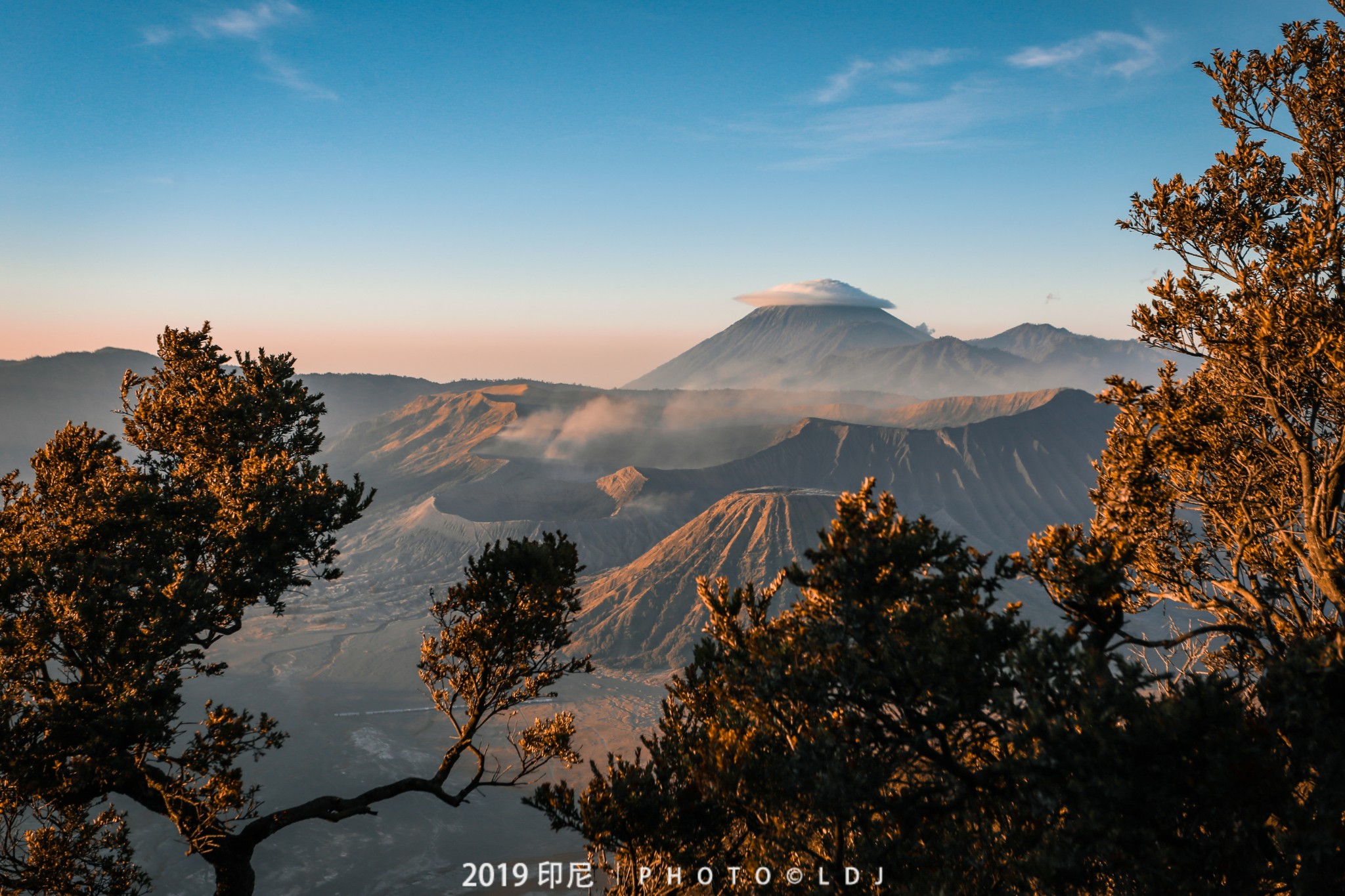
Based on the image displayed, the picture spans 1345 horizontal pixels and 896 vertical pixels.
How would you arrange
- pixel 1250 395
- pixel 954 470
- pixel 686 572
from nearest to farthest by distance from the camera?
pixel 1250 395 < pixel 686 572 < pixel 954 470

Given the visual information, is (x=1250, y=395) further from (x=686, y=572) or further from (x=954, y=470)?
(x=954, y=470)

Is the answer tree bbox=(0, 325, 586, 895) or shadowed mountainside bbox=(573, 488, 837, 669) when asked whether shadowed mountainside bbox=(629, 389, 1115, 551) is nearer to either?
shadowed mountainside bbox=(573, 488, 837, 669)

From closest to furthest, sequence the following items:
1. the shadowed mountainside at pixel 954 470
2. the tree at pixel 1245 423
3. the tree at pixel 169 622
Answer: the tree at pixel 1245 423 → the tree at pixel 169 622 → the shadowed mountainside at pixel 954 470

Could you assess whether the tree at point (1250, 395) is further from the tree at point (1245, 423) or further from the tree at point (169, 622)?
the tree at point (169, 622)

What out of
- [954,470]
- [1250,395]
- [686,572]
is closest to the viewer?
[1250,395]

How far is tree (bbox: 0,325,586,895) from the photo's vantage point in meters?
11.4

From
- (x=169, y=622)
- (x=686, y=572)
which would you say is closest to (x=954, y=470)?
(x=686, y=572)

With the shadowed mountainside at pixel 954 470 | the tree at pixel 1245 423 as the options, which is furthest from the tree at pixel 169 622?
the shadowed mountainside at pixel 954 470

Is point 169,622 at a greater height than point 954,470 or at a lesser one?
greater

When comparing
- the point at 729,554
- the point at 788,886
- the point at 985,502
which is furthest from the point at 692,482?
the point at 788,886

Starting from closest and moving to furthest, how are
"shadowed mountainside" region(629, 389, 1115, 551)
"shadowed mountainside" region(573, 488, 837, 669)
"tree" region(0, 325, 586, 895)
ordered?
"tree" region(0, 325, 586, 895)
"shadowed mountainside" region(573, 488, 837, 669)
"shadowed mountainside" region(629, 389, 1115, 551)

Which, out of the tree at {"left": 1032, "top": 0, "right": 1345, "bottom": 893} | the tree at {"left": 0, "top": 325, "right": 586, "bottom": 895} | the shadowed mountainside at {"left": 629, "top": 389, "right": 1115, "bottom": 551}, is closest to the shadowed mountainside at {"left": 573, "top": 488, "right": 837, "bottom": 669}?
the shadowed mountainside at {"left": 629, "top": 389, "right": 1115, "bottom": 551}

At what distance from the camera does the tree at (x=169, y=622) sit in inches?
451

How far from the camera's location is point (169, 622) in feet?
40.7
